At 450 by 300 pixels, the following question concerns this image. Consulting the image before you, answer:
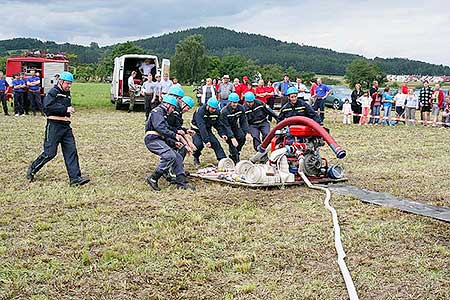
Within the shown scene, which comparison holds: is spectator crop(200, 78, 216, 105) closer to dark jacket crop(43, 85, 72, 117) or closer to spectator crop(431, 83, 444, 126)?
spectator crop(431, 83, 444, 126)

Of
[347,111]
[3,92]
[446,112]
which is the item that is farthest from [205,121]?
[446,112]

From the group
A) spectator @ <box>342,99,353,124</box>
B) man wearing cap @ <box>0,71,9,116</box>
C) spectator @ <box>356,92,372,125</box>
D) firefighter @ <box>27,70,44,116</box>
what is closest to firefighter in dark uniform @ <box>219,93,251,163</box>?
spectator @ <box>342,99,353,124</box>

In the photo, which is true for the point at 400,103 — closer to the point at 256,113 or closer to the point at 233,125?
the point at 256,113

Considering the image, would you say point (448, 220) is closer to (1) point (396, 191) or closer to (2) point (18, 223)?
(1) point (396, 191)

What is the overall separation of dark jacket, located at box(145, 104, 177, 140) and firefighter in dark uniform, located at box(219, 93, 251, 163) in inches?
66.8

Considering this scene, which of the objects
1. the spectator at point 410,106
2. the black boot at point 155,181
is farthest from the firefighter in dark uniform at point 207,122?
the spectator at point 410,106

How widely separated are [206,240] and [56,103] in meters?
3.90

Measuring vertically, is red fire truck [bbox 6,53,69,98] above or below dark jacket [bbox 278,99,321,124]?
→ above

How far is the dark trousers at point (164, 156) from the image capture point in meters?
8.28

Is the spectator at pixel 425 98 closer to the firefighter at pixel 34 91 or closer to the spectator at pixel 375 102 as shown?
the spectator at pixel 375 102

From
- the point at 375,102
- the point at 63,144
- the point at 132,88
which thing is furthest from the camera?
the point at 132,88

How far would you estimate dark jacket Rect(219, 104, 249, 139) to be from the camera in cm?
1009

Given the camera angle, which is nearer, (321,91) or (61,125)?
(61,125)

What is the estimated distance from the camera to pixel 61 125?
8641 mm
